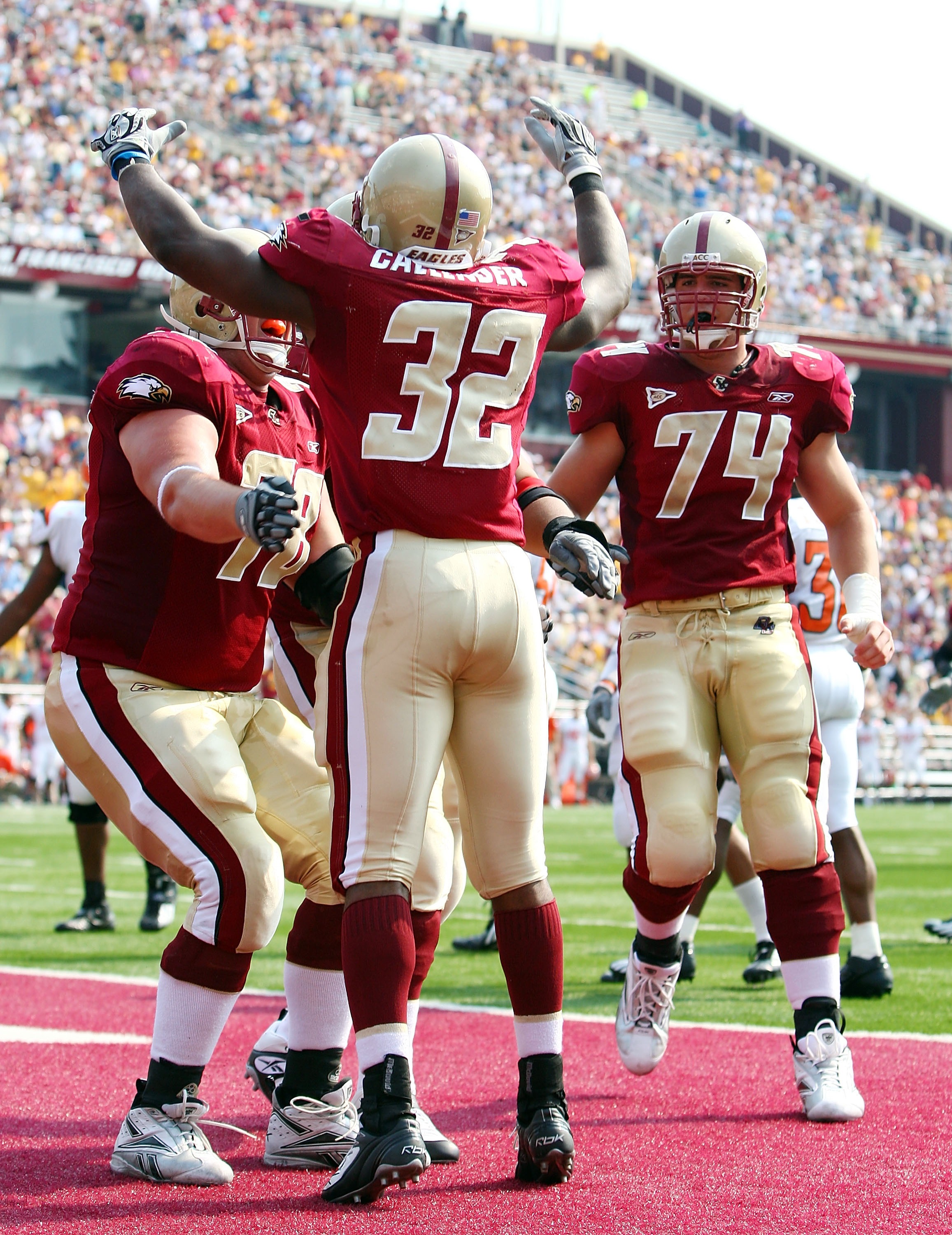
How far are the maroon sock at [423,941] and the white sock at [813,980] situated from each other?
0.87 meters

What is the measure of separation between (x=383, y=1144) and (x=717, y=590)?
5.40 feet

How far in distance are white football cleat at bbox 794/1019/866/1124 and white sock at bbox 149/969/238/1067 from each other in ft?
4.30

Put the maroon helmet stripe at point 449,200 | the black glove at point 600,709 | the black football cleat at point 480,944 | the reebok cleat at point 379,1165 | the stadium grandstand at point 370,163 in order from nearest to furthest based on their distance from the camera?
1. the reebok cleat at point 379,1165
2. the maroon helmet stripe at point 449,200
3. the black glove at point 600,709
4. the black football cleat at point 480,944
5. the stadium grandstand at point 370,163

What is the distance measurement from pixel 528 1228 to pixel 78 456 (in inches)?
710

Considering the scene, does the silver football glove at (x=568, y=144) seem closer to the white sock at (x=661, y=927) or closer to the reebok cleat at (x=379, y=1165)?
the white sock at (x=661, y=927)

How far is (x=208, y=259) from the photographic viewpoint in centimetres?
281

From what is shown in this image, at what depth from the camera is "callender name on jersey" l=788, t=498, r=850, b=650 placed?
18.7ft

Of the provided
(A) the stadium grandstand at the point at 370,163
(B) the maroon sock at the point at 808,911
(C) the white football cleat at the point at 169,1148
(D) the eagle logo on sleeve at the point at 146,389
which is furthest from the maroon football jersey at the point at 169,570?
(A) the stadium grandstand at the point at 370,163

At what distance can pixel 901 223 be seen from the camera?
3378 cm

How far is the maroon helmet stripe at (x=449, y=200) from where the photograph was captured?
2912mm

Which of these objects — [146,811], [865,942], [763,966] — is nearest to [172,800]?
[146,811]

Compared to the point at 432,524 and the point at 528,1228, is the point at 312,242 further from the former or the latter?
the point at 528,1228

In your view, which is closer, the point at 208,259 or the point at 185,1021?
the point at 208,259

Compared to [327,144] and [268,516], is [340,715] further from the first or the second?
[327,144]
